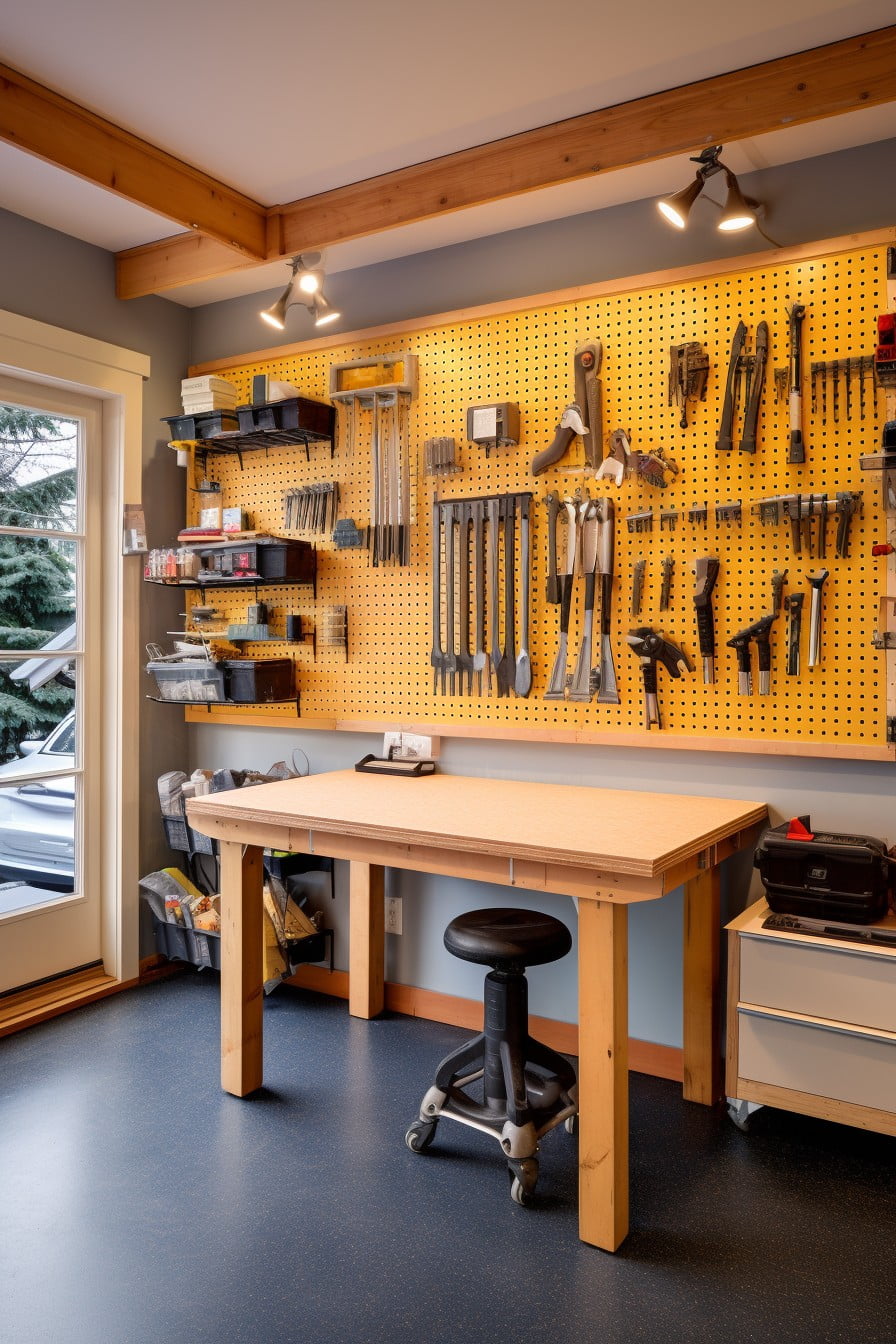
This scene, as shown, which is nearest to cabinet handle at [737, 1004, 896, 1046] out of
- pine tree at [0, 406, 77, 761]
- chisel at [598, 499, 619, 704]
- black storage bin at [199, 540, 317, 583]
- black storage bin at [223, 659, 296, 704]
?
chisel at [598, 499, 619, 704]

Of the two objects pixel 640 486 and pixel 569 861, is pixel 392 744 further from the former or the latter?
pixel 569 861

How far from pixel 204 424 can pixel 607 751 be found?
2038mm

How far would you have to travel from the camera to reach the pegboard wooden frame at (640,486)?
261 centimetres

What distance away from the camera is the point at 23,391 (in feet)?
11.1

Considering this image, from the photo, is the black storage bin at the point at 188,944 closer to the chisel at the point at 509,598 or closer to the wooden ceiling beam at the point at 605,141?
the chisel at the point at 509,598

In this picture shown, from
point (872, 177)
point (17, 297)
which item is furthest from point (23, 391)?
point (872, 177)

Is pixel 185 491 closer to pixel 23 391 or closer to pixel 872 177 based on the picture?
pixel 23 391

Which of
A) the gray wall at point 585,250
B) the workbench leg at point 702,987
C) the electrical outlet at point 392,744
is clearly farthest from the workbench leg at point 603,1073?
the gray wall at point 585,250

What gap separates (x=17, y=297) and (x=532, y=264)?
182 cm

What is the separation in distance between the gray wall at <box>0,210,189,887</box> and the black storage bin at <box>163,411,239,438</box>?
17 cm

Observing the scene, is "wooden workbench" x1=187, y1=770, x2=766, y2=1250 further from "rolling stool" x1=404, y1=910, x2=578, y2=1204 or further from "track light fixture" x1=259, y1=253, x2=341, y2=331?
"track light fixture" x1=259, y1=253, x2=341, y2=331

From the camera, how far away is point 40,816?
347cm

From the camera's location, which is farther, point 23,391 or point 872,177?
point 23,391

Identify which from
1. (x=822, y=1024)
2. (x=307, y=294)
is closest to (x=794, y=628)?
(x=822, y=1024)
